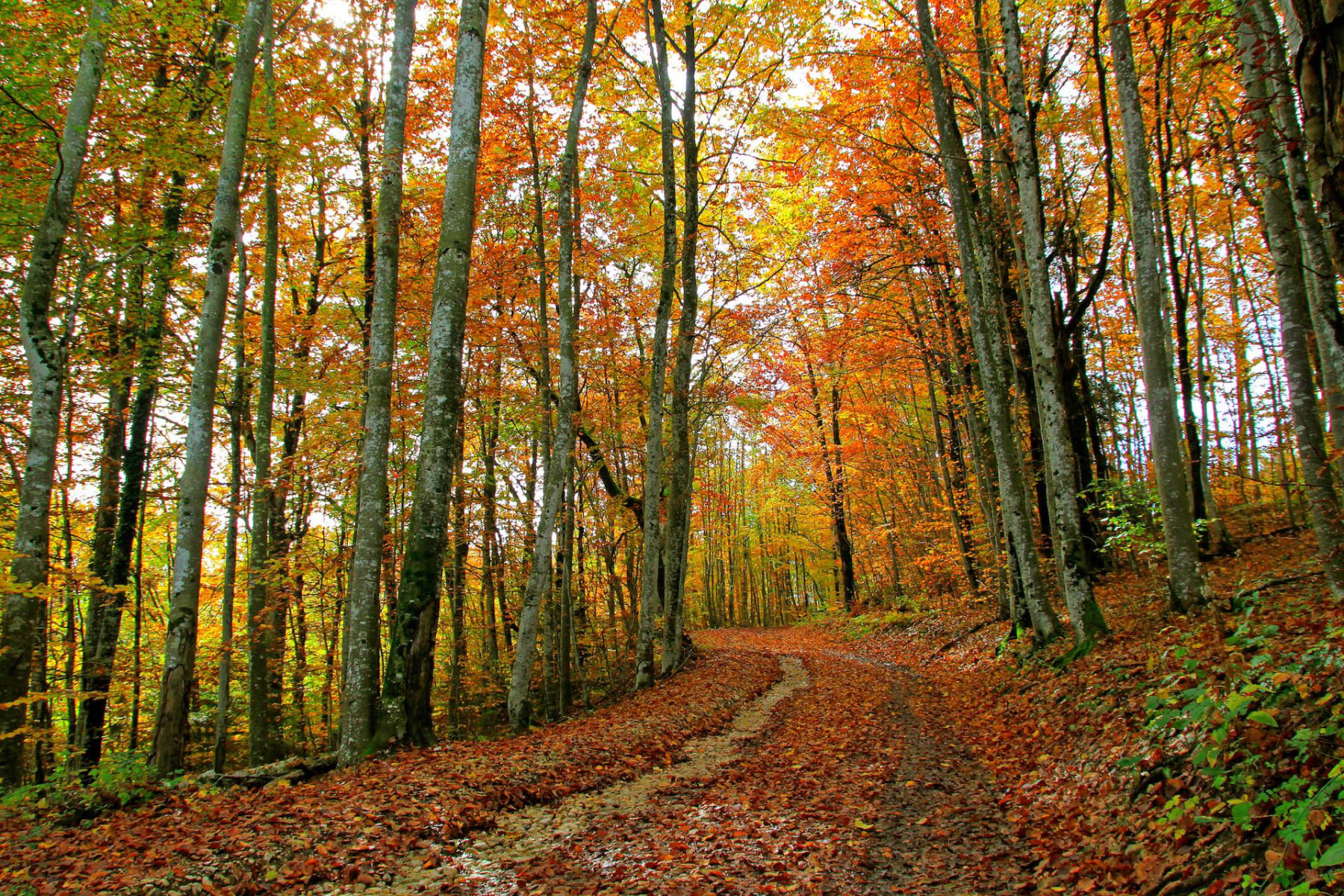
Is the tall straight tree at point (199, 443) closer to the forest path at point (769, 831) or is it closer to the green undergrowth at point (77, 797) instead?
the green undergrowth at point (77, 797)

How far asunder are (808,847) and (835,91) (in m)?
14.1

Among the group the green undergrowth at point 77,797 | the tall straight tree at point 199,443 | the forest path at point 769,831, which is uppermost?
the tall straight tree at point 199,443

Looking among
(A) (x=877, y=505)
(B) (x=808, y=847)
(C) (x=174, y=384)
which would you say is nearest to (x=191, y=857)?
(B) (x=808, y=847)

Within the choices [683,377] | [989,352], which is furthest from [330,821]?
[989,352]

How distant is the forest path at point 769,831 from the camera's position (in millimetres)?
4172

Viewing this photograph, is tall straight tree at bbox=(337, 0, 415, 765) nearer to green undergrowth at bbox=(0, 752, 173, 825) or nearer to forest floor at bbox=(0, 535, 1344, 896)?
forest floor at bbox=(0, 535, 1344, 896)

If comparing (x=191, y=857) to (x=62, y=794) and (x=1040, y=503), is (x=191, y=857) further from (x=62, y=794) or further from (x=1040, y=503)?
(x=1040, y=503)

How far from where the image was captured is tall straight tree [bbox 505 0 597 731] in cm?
1034

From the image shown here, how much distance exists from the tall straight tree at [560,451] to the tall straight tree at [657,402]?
242 cm

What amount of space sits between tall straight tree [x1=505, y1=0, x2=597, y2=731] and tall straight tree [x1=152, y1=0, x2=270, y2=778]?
4.27m

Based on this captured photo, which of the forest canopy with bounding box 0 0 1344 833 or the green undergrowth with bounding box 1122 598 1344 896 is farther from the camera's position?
the forest canopy with bounding box 0 0 1344 833

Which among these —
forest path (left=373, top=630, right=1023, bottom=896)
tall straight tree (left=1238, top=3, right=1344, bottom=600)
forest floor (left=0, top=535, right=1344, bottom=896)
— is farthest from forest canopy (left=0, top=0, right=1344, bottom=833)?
forest path (left=373, top=630, right=1023, bottom=896)

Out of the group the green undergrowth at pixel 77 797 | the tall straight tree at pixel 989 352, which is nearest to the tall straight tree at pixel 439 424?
the green undergrowth at pixel 77 797

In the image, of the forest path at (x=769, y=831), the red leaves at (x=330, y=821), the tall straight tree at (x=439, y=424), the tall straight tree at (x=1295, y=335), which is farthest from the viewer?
the tall straight tree at (x=439, y=424)
